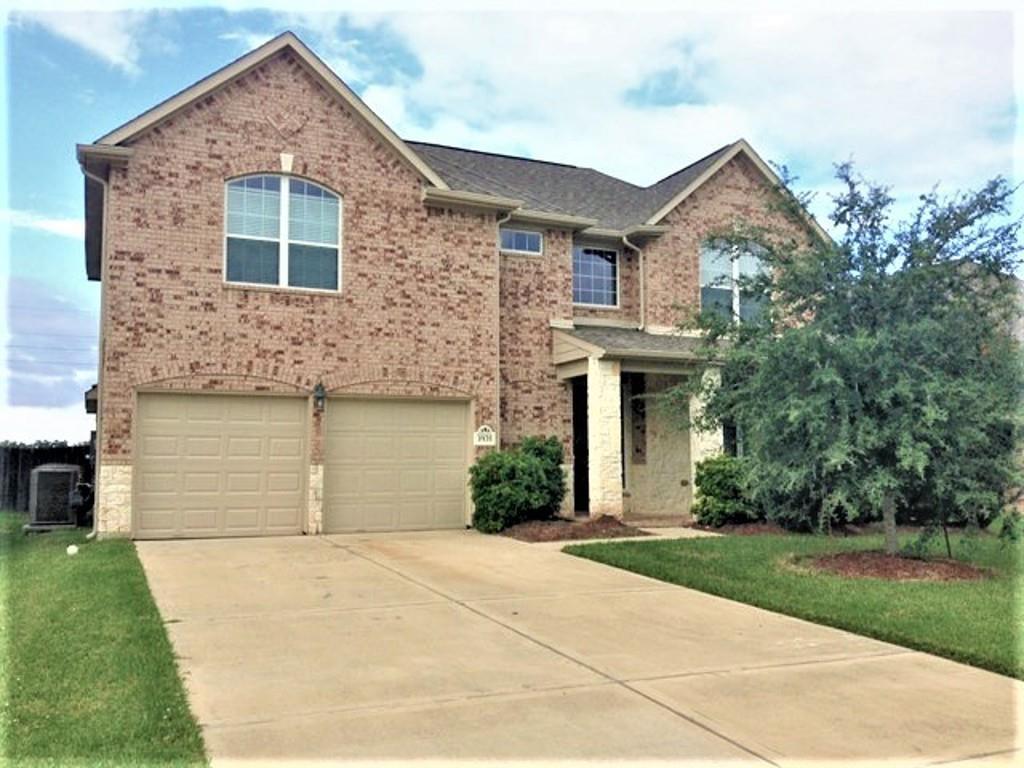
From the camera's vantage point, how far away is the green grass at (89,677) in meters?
4.43

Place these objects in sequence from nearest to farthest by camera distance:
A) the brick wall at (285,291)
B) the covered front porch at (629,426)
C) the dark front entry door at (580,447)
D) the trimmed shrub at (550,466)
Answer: the brick wall at (285,291)
the trimmed shrub at (550,466)
the covered front porch at (629,426)
the dark front entry door at (580,447)

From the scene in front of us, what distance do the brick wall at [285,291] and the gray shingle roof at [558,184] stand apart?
5.87ft

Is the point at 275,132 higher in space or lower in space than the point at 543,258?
higher

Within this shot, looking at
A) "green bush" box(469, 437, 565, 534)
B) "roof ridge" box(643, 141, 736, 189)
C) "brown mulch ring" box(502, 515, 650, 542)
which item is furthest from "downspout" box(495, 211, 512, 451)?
"roof ridge" box(643, 141, 736, 189)

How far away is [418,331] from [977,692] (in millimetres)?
11513

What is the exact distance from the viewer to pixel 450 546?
43.1 feet

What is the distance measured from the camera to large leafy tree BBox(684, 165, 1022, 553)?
984 cm

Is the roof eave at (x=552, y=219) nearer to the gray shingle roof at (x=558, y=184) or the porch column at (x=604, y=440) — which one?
the gray shingle roof at (x=558, y=184)

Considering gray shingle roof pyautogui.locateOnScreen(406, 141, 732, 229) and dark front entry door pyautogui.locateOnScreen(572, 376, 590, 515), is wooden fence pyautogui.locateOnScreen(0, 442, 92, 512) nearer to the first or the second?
gray shingle roof pyautogui.locateOnScreen(406, 141, 732, 229)

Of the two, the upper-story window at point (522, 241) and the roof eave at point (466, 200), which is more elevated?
the roof eave at point (466, 200)

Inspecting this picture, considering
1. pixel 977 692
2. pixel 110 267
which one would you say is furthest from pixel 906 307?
pixel 110 267

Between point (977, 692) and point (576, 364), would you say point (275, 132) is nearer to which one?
point (576, 364)

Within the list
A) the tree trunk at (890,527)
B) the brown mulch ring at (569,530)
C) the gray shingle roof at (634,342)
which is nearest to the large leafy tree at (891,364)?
the tree trunk at (890,527)

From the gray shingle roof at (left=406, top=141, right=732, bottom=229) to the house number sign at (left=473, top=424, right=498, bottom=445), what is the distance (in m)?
4.57
